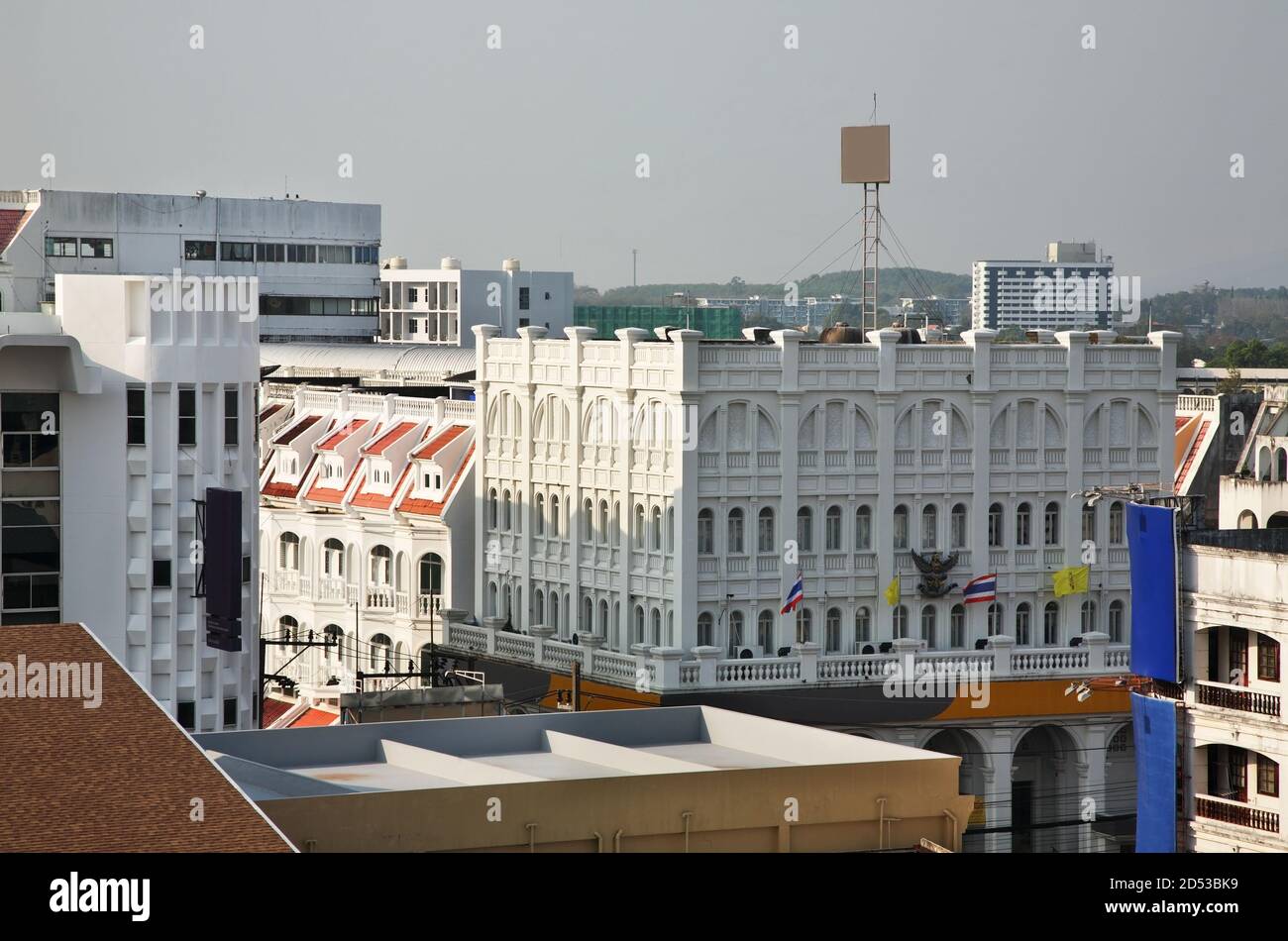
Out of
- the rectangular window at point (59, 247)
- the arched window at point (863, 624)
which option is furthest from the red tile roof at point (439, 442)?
the rectangular window at point (59, 247)

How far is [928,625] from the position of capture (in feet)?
263

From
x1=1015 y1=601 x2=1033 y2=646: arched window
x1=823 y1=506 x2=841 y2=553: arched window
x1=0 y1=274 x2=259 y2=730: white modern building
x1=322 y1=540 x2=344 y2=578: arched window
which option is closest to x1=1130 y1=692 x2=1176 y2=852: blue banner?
x1=0 y1=274 x2=259 y2=730: white modern building

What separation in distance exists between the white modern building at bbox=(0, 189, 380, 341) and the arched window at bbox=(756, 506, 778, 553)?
7670cm

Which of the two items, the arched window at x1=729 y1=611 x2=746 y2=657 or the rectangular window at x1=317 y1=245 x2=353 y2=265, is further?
the rectangular window at x1=317 y1=245 x2=353 y2=265

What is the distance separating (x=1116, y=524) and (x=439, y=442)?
26630 millimetres

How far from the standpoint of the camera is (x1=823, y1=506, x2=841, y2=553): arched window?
78625 millimetres

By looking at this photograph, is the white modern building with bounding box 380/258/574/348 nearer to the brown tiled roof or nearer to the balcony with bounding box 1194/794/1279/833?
the balcony with bounding box 1194/794/1279/833

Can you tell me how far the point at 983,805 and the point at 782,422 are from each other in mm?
14565

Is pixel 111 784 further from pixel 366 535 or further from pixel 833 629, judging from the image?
pixel 366 535

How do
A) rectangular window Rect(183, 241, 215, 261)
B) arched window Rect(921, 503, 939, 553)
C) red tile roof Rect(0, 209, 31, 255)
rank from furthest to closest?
rectangular window Rect(183, 241, 215, 261) → red tile roof Rect(0, 209, 31, 255) → arched window Rect(921, 503, 939, 553)

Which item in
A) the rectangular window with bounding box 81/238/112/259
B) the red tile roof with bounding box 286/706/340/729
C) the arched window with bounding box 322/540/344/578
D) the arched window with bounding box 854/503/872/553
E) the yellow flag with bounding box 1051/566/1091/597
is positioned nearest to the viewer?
the arched window with bounding box 854/503/872/553

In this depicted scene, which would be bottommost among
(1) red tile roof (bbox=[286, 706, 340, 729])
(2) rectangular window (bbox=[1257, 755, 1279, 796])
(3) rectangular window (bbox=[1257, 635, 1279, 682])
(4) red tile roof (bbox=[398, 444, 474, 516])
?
(1) red tile roof (bbox=[286, 706, 340, 729])

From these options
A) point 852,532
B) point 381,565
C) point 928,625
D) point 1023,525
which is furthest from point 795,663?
point 381,565
